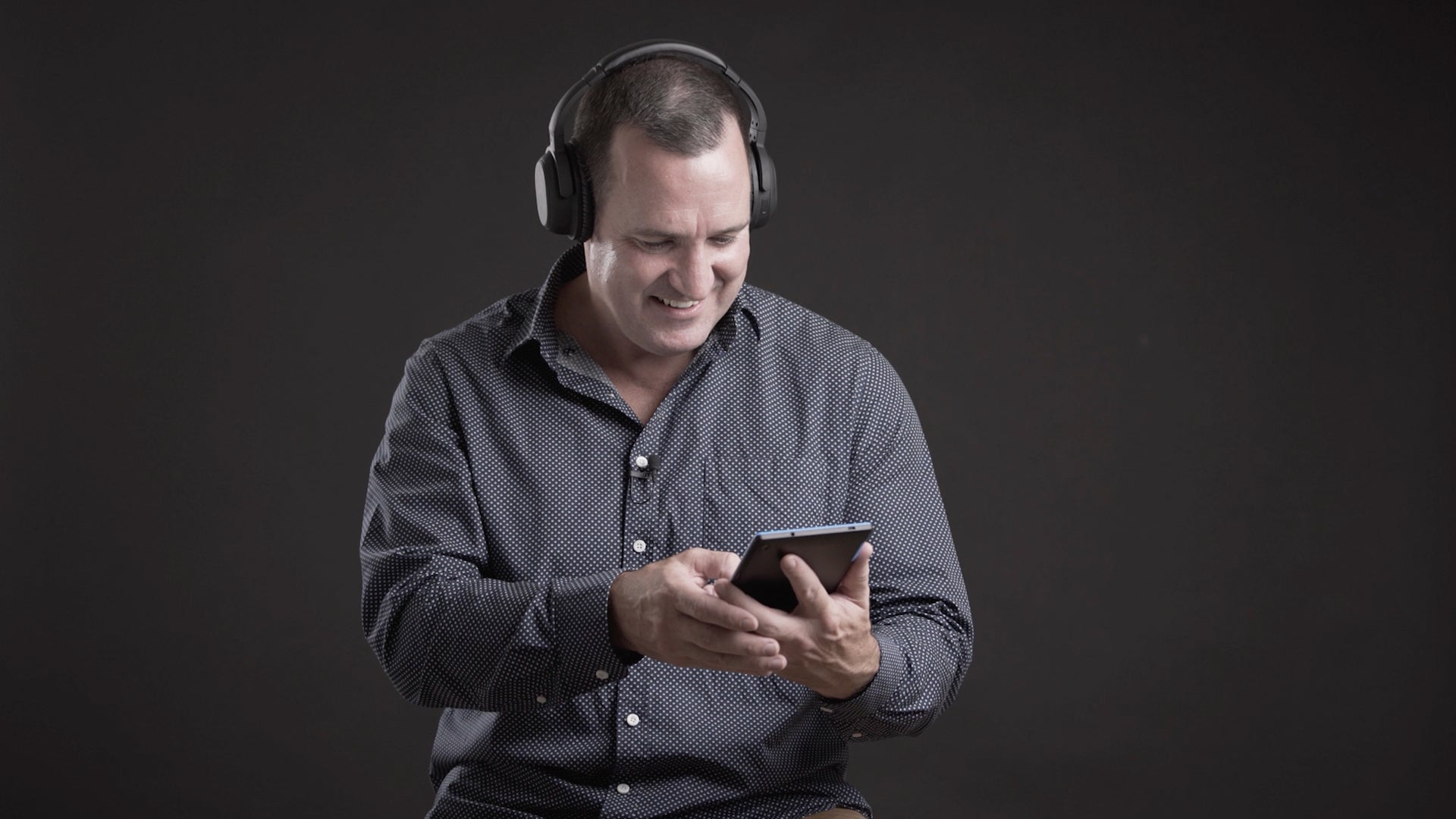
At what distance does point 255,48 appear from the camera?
3.80 meters

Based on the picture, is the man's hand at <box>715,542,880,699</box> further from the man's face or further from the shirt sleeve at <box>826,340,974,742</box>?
the man's face

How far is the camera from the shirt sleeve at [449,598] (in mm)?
1910

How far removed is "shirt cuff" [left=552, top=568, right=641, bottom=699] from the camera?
6.20 ft

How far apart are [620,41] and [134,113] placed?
1.21 meters

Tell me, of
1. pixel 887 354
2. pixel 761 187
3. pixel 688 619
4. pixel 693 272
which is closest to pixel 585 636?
pixel 688 619

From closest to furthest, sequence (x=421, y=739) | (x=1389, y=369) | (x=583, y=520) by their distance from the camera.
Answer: (x=583, y=520) → (x=1389, y=369) → (x=421, y=739)

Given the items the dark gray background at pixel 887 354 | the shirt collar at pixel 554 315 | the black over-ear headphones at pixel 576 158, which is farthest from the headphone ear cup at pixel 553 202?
the dark gray background at pixel 887 354

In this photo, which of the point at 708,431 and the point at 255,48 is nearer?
the point at 708,431

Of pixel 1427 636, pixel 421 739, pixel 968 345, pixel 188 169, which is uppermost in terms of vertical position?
pixel 188 169

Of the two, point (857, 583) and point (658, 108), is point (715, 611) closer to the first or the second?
point (857, 583)

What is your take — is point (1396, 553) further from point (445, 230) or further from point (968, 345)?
point (445, 230)

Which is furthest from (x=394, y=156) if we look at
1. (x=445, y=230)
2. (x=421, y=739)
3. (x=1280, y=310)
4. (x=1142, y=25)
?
(x=1280, y=310)

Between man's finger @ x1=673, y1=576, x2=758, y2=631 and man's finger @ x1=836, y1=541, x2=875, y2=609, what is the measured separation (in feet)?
0.43

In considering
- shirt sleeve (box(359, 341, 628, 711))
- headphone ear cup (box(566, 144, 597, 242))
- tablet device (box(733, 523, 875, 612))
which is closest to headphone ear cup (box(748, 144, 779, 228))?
headphone ear cup (box(566, 144, 597, 242))
